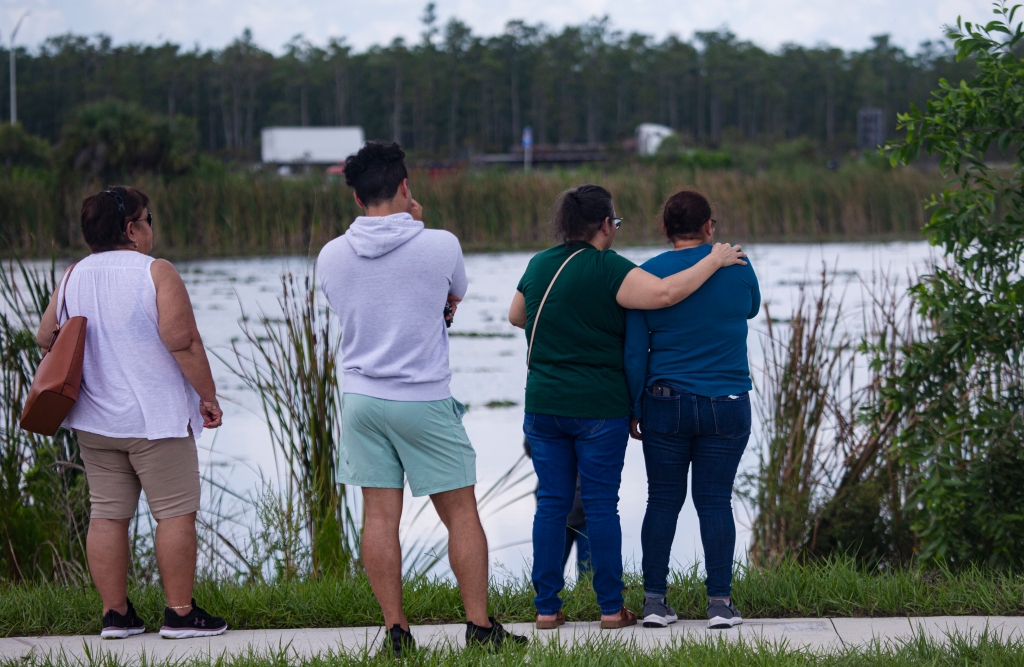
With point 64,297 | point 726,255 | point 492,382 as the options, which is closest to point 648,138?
point 492,382

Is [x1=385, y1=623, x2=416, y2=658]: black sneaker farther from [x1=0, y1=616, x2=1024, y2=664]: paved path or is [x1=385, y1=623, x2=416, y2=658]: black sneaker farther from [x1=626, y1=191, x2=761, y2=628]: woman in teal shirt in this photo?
[x1=626, y1=191, x2=761, y2=628]: woman in teal shirt

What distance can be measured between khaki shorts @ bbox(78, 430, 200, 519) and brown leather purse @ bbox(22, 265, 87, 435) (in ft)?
0.40

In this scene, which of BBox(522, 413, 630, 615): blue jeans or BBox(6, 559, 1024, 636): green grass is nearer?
BBox(522, 413, 630, 615): blue jeans

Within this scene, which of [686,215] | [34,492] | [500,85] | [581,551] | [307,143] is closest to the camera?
[686,215]

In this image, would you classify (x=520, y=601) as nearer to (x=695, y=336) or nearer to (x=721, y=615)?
(x=721, y=615)

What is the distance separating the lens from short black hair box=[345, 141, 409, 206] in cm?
313

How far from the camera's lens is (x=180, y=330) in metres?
3.24

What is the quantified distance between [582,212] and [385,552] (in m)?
1.20

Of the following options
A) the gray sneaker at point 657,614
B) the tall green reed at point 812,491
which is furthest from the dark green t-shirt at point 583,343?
the tall green reed at point 812,491

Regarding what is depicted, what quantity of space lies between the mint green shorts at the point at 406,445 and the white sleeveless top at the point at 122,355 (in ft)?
1.88

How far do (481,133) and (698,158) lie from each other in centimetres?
3817

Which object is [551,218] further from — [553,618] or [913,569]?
[913,569]

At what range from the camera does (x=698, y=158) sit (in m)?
48.1

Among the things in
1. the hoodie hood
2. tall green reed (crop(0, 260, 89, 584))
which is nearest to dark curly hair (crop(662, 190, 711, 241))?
the hoodie hood
